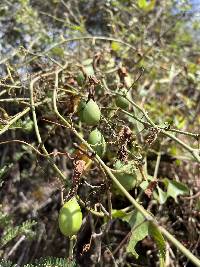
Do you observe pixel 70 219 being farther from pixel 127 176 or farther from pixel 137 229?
pixel 127 176

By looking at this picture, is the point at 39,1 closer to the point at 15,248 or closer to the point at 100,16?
the point at 100,16

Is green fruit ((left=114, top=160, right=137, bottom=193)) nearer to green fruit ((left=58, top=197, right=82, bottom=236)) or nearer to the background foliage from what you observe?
the background foliage

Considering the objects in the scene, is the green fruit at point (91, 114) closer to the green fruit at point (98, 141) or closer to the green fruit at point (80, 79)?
the green fruit at point (98, 141)

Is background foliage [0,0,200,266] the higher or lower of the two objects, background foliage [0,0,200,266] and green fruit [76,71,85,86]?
the lower

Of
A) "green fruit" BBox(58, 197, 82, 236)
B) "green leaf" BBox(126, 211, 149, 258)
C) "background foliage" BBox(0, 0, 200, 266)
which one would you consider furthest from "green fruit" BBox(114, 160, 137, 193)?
"green fruit" BBox(58, 197, 82, 236)

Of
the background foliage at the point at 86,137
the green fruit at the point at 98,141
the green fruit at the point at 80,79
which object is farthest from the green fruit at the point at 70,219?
the green fruit at the point at 80,79

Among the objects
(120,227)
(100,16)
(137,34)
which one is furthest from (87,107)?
(100,16)
